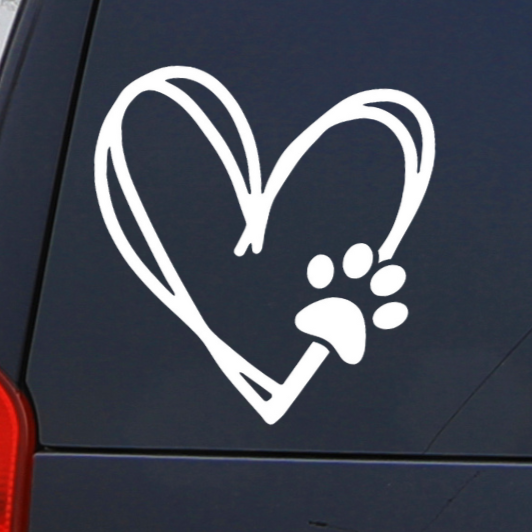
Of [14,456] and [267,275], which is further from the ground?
[267,275]

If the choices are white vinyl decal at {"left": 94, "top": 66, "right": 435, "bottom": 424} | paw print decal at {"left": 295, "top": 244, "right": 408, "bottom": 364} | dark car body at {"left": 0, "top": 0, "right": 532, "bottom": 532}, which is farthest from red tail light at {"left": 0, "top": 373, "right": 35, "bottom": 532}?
paw print decal at {"left": 295, "top": 244, "right": 408, "bottom": 364}

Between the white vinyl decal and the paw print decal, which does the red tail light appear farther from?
the paw print decal

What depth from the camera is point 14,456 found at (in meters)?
1.00

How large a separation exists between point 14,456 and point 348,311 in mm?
463

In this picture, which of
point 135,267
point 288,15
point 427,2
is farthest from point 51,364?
point 427,2

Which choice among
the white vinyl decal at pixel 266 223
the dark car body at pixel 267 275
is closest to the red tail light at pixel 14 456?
the dark car body at pixel 267 275

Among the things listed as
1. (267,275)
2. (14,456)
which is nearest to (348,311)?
(267,275)

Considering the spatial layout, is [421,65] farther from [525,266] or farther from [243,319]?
[243,319]

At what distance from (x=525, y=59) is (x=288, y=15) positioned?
330mm

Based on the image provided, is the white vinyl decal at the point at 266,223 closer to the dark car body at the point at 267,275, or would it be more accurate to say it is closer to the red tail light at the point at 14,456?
the dark car body at the point at 267,275

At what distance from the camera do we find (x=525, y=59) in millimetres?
1078

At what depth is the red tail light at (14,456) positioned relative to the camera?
3.25 feet

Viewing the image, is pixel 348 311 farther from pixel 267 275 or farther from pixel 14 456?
pixel 14 456

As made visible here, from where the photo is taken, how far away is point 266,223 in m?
1.02
